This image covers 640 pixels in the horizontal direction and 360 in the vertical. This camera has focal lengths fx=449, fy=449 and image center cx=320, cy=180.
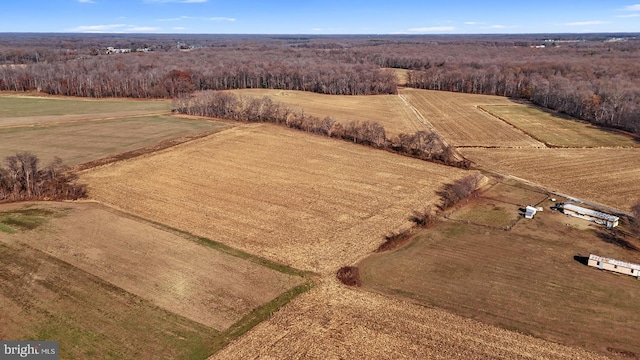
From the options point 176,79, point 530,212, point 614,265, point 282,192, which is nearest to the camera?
point 614,265

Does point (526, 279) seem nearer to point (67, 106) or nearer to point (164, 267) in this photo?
point (164, 267)

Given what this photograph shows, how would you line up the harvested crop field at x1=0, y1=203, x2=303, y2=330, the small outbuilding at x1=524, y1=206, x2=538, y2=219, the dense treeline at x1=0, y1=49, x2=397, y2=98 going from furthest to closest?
the dense treeline at x1=0, y1=49, x2=397, y2=98 < the small outbuilding at x1=524, y1=206, x2=538, y2=219 < the harvested crop field at x1=0, y1=203, x2=303, y2=330

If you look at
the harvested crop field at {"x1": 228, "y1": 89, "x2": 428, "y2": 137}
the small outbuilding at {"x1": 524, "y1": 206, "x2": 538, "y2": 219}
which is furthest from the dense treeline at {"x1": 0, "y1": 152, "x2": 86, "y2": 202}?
the harvested crop field at {"x1": 228, "y1": 89, "x2": 428, "y2": 137}

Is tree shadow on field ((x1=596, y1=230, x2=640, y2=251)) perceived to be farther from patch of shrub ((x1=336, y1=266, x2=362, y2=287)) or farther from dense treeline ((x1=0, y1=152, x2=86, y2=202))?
dense treeline ((x1=0, y1=152, x2=86, y2=202))

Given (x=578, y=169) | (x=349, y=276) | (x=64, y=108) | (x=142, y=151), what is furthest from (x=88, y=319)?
(x=64, y=108)

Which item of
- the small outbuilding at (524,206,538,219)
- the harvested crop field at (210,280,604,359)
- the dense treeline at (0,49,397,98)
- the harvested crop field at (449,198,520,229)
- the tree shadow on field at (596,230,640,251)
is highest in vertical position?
the dense treeline at (0,49,397,98)
